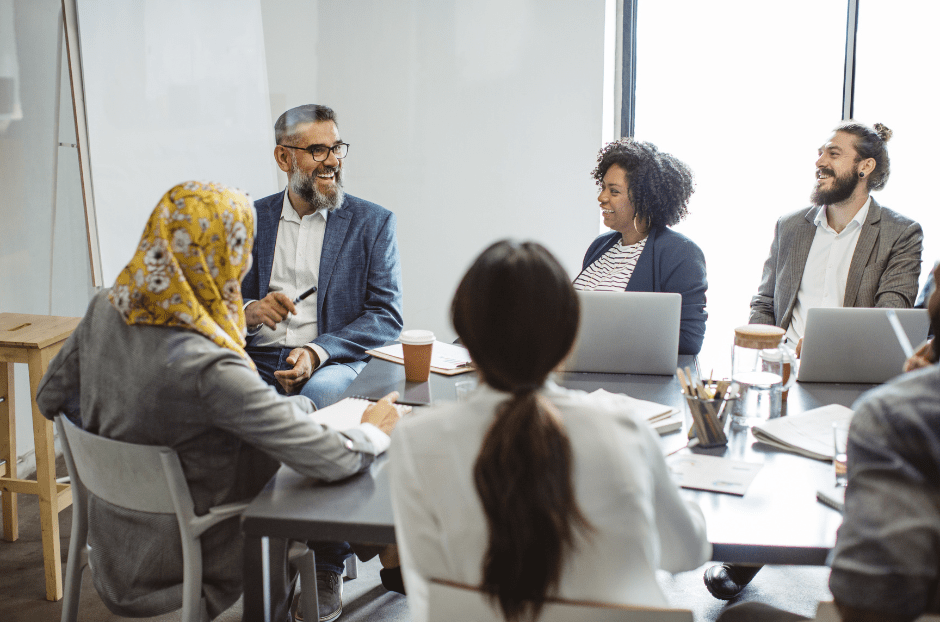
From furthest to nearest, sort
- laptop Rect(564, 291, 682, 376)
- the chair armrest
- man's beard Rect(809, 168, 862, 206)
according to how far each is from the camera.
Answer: man's beard Rect(809, 168, 862, 206)
laptop Rect(564, 291, 682, 376)
the chair armrest

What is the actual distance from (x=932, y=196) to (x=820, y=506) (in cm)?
330

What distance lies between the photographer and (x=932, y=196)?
3.84 m

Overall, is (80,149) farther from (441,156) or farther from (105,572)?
(105,572)

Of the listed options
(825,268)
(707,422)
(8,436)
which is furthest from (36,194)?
(825,268)

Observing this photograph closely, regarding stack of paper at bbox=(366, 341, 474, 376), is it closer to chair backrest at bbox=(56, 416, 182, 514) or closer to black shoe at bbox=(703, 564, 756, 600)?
chair backrest at bbox=(56, 416, 182, 514)

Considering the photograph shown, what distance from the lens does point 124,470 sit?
1421mm

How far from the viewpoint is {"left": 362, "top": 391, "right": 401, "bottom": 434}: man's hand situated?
5.12 feet

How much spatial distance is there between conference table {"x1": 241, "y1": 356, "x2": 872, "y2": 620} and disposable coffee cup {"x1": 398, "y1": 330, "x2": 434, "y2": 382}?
495mm

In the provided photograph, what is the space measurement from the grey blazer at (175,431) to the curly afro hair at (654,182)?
1.77 m

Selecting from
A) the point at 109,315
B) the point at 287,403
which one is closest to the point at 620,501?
the point at 287,403

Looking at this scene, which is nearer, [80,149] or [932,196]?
[80,149]

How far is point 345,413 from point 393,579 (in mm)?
832

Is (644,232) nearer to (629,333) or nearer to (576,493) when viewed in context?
(629,333)

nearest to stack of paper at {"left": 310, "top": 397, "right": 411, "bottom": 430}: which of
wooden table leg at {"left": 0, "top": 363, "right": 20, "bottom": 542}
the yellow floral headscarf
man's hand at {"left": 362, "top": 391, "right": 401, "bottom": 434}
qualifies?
man's hand at {"left": 362, "top": 391, "right": 401, "bottom": 434}
